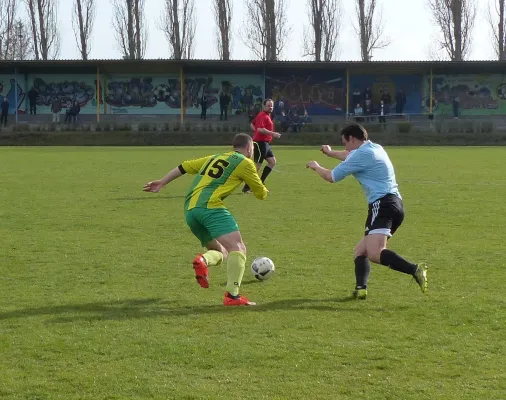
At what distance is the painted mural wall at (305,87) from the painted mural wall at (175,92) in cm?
83

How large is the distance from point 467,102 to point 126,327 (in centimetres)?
4515

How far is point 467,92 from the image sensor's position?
4859 cm

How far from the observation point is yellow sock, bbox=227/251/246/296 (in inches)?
273

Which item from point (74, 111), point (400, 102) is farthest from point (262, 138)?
point (400, 102)

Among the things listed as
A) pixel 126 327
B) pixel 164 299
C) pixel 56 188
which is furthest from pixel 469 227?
pixel 56 188

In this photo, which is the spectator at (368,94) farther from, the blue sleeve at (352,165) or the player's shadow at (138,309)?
the player's shadow at (138,309)

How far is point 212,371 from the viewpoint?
5.10 m

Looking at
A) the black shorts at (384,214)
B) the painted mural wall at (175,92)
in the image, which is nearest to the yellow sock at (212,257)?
the black shorts at (384,214)

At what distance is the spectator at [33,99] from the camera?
157 feet

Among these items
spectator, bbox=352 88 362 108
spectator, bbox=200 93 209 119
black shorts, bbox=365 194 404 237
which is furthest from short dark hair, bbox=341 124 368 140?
spectator, bbox=352 88 362 108

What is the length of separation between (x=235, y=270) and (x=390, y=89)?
141 feet

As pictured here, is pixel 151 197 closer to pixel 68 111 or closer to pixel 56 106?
pixel 68 111

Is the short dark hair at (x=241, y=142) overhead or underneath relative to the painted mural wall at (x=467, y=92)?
underneath

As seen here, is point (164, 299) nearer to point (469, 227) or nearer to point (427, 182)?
point (469, 227)
